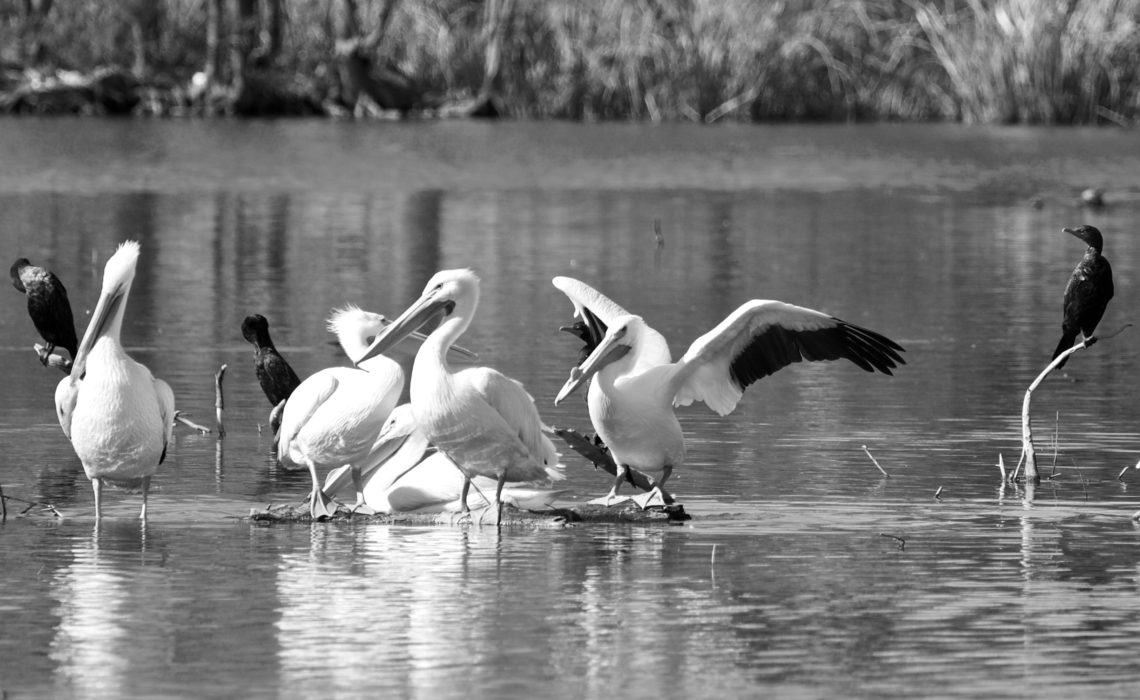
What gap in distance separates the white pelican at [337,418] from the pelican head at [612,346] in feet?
2.25

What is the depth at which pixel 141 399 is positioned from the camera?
27.0 ft

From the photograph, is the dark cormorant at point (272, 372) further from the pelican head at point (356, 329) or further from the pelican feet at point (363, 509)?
the pelican feet at point (363, 509)

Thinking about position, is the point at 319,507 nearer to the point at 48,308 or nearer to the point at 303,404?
the point at 303,404

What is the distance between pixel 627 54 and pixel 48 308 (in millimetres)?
29612

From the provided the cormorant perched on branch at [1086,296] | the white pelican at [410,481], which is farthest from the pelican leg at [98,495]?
the cormorant perched on branch at [1086,296]

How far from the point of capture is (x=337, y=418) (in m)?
8.33

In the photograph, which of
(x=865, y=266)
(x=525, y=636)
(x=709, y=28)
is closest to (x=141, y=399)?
(x=525, y=636)

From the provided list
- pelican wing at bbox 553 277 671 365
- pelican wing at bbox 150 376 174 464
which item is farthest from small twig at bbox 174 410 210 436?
pelican wing at bbox 553 277 671 365

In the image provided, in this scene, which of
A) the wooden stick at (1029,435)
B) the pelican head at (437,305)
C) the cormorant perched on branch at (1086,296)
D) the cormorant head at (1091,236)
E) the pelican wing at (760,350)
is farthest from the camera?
the cormorant head at (1091,236)

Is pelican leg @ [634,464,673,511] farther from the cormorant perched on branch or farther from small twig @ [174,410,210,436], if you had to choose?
small twig @ [174,410,210,436]

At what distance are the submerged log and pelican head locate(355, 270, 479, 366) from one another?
69 centimetres

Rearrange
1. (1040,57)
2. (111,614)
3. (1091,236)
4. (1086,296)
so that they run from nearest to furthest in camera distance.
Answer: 1. (111,614)
2. (1086,296)
3. (1091,236)
4. (1040,57)

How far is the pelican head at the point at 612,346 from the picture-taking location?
8.45m

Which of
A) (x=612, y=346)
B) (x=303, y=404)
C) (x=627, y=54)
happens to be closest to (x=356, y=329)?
(x=303, y=404)
